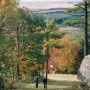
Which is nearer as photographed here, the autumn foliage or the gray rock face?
the gray rock face

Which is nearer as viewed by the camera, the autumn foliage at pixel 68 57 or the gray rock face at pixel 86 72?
the gray rock face at pixel 86 72

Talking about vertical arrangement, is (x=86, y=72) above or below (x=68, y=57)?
above

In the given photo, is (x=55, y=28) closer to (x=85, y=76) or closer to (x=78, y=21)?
(x=78, y=21)

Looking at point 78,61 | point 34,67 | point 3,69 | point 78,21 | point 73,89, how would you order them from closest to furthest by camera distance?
point 3,69
point 73,89
point 34,67
point 78,21
point 78,61

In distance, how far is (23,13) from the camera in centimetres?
3947

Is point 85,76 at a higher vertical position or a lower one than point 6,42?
lower

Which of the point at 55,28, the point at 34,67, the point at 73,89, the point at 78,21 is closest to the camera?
the point at 73,89

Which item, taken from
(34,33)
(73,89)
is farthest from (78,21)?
(73,89)

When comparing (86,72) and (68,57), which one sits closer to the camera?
(86,72)

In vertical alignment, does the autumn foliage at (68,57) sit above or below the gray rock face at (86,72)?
below

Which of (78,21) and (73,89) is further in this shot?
(78,21)

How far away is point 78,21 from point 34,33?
742 centimetres

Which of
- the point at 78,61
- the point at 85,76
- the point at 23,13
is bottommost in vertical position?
the point at 78,61

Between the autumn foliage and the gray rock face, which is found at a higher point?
the gray rock face
